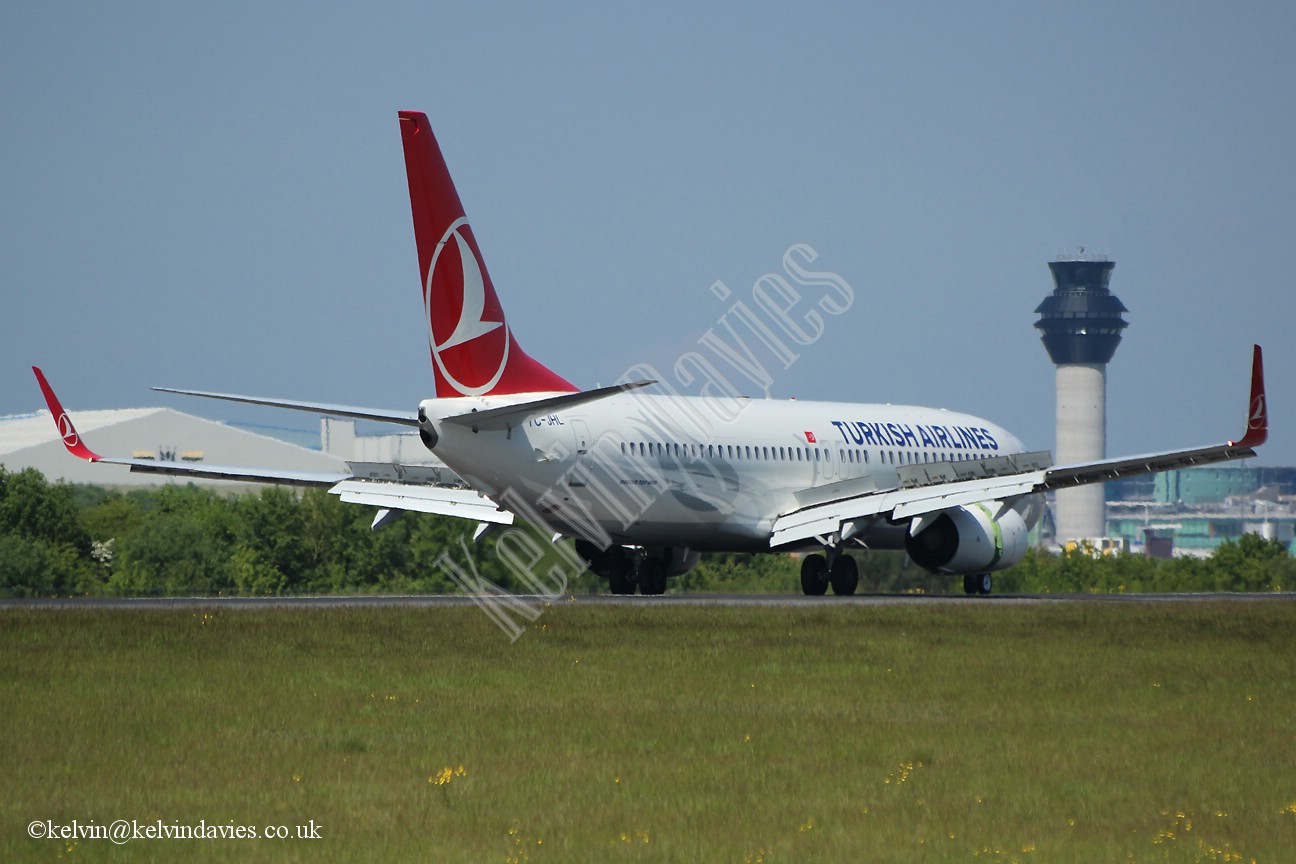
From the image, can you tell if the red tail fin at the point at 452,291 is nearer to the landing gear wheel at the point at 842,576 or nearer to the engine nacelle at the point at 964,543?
the landing gear wheel at the point at 842,576

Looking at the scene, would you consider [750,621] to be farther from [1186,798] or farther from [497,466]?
[1186,798]

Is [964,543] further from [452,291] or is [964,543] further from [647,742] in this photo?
[647,742]

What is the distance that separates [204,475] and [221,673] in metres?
17.7

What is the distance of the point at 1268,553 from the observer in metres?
97.9

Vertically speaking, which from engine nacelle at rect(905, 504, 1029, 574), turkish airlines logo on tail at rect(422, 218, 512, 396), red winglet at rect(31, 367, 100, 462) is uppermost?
turkish airlines logo on tail at rect(422, 218, 512, 396)

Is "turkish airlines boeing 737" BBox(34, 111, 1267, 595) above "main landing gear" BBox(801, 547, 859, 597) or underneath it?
above

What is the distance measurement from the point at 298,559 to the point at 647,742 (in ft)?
230

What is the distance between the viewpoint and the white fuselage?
34.0 metres

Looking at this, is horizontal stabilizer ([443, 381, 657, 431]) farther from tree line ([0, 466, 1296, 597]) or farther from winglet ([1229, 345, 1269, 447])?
tree line ([0, 466, 1296, 597])

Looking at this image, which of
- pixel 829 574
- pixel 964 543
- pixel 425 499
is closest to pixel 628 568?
pixel 829 574

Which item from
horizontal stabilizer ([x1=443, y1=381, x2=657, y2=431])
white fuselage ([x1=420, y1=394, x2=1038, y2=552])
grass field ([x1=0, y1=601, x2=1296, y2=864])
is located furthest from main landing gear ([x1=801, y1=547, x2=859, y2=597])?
grass field ([x1=0, y1=601, x2=1296, y2=864])

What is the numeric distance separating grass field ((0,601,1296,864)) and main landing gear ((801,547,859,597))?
13393mm

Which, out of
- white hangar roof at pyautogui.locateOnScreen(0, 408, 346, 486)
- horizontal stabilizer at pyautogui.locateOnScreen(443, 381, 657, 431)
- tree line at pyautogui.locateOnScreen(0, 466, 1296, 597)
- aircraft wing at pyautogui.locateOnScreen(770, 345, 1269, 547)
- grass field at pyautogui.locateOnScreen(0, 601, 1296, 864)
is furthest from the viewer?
white hangar roof at pyautogui.locateOnScreen(0, 408, 346, 486)

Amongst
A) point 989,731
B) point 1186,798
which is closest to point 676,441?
point 989,731
